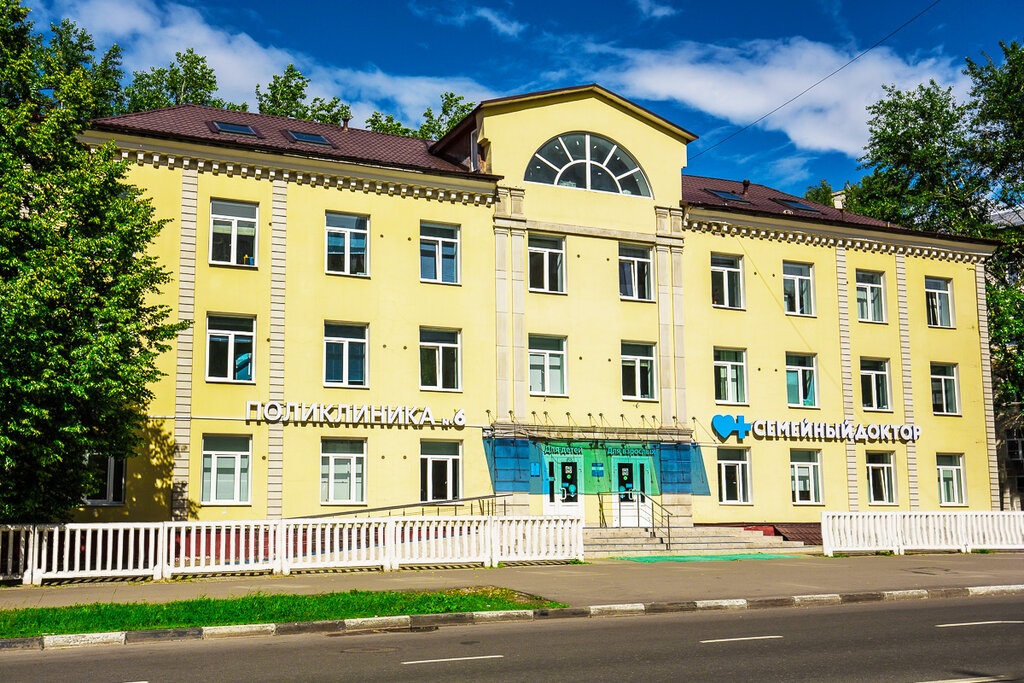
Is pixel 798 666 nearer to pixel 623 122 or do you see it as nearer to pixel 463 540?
pixel 463 540

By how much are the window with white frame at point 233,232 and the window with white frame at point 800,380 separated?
708 inches

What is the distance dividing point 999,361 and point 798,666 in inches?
1320

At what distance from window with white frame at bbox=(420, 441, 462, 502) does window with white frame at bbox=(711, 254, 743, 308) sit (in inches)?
414

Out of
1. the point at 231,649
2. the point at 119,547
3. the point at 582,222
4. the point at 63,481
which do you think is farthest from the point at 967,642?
the point at 582,222

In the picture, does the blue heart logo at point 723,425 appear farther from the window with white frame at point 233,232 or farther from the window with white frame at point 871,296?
the window with white frame at point 233,232

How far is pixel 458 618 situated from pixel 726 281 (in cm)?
2176

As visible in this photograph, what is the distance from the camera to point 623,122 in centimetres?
3189

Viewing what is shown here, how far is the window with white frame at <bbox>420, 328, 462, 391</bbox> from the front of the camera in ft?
93.5

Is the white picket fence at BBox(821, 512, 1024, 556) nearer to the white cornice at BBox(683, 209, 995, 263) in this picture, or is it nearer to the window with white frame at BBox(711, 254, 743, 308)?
the window with white frame at BBox(711, 254, 743, 308)

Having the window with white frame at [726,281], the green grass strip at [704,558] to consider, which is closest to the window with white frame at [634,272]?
the window with white frame at [726,281]

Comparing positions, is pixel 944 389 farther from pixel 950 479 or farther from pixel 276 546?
pixel 276 546

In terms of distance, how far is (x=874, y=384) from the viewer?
34719 millimetres

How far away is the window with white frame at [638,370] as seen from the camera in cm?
3098

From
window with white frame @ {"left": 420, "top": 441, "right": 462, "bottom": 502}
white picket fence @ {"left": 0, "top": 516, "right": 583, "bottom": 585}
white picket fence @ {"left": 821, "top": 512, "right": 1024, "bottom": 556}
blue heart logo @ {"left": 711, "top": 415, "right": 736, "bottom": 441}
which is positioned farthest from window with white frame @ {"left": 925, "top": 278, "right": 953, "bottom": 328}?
white picket fence @ {"left": 0, "top": 516, "right": 583, "bottom": 585}
